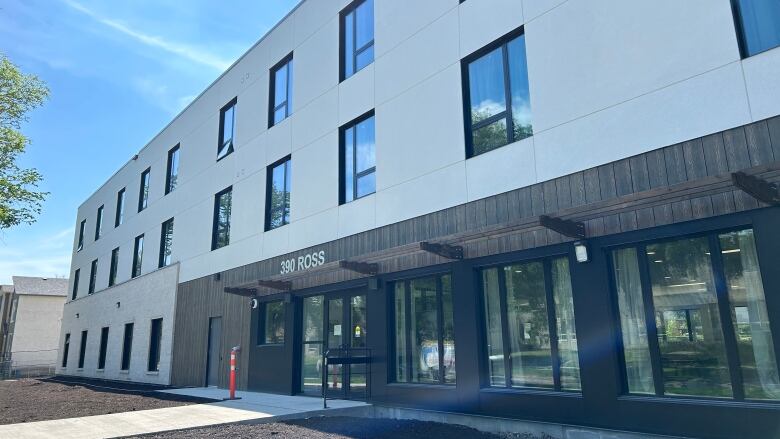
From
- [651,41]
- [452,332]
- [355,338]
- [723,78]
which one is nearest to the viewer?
[723,78]

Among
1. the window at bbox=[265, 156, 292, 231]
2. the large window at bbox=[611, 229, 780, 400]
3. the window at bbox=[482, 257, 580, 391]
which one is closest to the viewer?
the large window at bbox=[611, 229, 780, 400]

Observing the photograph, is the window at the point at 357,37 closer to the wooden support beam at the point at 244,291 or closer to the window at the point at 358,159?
the window at the point at 358,159

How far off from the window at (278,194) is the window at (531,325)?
21.8ft

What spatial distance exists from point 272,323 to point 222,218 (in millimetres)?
4561

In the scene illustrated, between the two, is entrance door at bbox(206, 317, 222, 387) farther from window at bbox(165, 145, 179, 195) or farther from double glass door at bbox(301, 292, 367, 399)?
window at bbox(165, 145, 179, 195)

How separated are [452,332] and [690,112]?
4.81m

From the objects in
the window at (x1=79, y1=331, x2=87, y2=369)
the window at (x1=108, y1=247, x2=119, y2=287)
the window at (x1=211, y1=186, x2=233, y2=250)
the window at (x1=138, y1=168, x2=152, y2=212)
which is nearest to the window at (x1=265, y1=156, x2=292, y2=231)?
the window at (x1=211, y1=186, x2=233, y2=250)

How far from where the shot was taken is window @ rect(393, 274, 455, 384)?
29.2ft

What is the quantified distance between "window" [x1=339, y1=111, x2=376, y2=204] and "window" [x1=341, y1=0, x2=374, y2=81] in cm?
128

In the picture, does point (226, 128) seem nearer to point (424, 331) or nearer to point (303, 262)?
point (303, 262)

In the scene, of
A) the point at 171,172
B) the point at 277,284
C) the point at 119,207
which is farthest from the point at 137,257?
the point at 277,284

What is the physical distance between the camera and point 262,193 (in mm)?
14328

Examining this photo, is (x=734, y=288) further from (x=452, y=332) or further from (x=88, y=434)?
(x=88, y=434)

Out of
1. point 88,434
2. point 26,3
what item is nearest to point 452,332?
point 88,434
